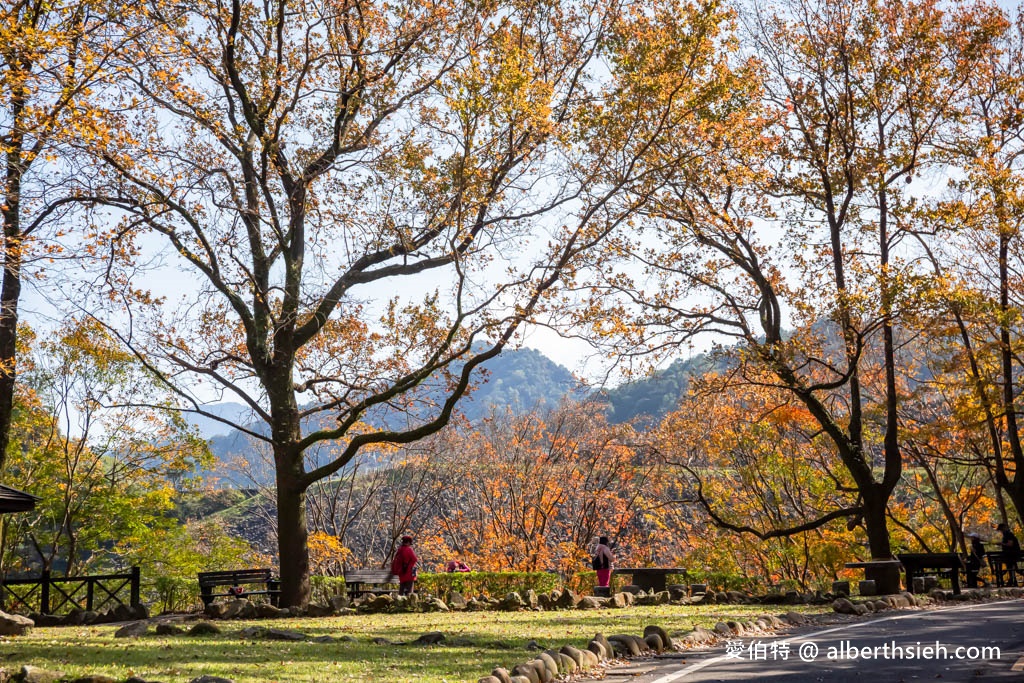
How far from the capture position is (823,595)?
1511 cm

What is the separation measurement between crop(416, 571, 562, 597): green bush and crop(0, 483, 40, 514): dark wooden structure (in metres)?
12.4

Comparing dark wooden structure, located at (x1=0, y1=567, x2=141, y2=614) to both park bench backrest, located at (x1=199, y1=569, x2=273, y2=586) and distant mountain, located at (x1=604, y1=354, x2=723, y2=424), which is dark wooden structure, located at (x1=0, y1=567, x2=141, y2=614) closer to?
park bench backrest, located at (x1=199, y1=569, x2=273, y2=586)

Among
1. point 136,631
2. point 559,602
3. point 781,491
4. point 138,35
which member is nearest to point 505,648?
point 136,631

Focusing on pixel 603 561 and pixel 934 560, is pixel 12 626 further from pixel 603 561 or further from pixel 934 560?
pixel 934 560

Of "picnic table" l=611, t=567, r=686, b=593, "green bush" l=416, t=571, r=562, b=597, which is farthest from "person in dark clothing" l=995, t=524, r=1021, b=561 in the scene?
"green bush" l=416, t=571, r=562, b=597

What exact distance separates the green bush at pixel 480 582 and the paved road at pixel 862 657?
10.0 m

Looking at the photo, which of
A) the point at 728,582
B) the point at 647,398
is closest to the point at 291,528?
the point at 728,582

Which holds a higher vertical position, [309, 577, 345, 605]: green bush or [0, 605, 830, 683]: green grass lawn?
[0, 605, 830, 683]: green grass lawn

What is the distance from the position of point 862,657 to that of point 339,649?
499 centimetres

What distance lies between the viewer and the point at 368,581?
17.1 meters

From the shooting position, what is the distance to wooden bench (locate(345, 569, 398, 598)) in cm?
1730

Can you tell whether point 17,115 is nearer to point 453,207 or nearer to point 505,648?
point 453,207

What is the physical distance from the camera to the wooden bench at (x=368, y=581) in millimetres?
17297

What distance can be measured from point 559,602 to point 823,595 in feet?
16.1
